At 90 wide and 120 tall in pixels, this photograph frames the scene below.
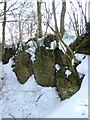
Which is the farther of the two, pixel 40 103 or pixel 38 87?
pixel 38 87

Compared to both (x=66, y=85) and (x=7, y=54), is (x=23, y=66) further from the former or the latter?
(x=66, y=85)

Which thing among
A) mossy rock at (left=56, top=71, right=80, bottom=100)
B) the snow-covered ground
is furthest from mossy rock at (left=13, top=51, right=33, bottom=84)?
mossy rock at (left=56, top=71, right=80, bottom=100)

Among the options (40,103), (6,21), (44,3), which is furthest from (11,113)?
(6,21)

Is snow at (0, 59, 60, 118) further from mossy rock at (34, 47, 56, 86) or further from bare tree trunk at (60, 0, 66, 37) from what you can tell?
bare tree trunk at (60, 0, 66, 37)

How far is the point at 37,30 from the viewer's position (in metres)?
15.5

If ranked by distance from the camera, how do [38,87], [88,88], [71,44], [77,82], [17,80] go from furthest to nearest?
[17,80], [38,87], [71,44], [77,82], [88,88]

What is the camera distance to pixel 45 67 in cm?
1325

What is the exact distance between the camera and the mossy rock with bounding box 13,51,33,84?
48.6 feet

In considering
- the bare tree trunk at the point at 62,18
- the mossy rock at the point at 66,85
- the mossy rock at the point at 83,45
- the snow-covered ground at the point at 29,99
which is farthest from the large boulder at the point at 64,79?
the bare tree trunk at the point at 62,18

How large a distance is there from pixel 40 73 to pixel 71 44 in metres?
2.67

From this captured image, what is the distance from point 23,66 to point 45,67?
245 cm

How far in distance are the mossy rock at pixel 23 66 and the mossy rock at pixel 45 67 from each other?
2.72 feet

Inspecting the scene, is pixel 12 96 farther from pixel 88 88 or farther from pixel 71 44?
pixel 88 88

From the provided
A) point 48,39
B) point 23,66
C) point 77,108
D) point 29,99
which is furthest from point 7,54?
point 77,108
